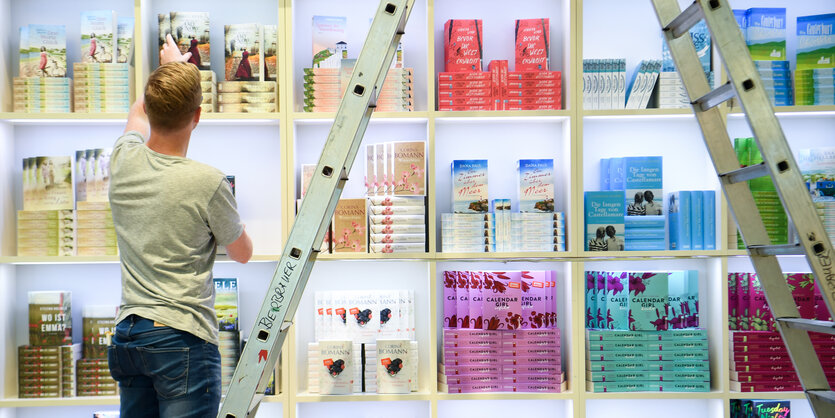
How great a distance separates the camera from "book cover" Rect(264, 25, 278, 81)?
294 centimetres

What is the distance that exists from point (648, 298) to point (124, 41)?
2586mm

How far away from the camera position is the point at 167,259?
1649 mm

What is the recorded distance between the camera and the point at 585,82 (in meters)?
2.96

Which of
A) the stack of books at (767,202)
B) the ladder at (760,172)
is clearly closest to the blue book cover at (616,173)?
the stack of books at (767,202)

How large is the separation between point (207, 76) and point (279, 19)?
400 millimetres

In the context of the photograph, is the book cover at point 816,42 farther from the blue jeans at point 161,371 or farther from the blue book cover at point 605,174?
the blue jeans at point 161,371

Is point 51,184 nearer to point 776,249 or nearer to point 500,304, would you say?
point 500,304

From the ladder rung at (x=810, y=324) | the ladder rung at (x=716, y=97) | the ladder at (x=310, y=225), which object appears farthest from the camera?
the ladder rung at (x=716, y=97)

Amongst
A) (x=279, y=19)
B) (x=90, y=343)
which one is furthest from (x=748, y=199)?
(x=90, y=343)

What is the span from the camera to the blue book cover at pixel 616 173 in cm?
300

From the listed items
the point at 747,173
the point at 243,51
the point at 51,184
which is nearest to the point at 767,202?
the point at 747,173

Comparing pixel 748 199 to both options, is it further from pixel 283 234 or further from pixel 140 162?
pixel 283 234

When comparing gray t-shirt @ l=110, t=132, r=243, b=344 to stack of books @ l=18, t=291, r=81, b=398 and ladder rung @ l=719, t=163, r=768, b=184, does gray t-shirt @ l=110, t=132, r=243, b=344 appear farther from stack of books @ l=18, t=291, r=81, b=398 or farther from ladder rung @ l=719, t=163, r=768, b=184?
stack of books @ l=18, t=291, r=81, b=398

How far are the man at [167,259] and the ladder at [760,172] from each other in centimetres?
129
